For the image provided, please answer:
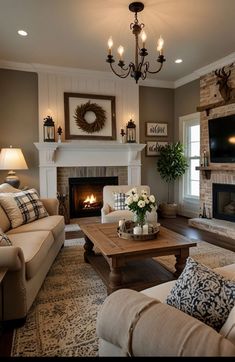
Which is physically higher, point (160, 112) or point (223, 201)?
point (160, 112)

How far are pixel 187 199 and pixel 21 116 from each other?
3.97 metres

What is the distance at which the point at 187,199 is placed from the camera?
5.84 meters

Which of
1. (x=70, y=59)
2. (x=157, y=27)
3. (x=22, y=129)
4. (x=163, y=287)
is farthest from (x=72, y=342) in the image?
(x=70, y=59)

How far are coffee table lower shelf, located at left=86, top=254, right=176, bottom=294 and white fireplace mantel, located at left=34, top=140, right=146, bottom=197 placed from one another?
7.94 ft

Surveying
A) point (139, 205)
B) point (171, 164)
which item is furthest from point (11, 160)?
point (171, 164)

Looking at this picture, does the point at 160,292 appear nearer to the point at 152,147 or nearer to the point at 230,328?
the point at 230,328

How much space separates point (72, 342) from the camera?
68.1 inches

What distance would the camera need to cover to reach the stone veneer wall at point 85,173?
522cm

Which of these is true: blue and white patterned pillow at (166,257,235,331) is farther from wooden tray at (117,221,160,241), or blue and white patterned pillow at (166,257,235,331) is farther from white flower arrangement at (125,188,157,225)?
white flower arrangement at (125,188,157,225)

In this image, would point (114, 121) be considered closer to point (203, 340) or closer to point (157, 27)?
point (157, 27)

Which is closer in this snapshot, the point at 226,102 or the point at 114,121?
the point at 226,102

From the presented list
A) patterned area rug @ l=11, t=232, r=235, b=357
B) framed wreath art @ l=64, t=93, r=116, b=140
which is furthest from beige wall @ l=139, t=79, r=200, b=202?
patterned area rug @ l=11, t=232, r=235, b=357

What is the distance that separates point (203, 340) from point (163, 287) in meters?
0.79

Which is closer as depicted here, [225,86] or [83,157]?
[225,86]
